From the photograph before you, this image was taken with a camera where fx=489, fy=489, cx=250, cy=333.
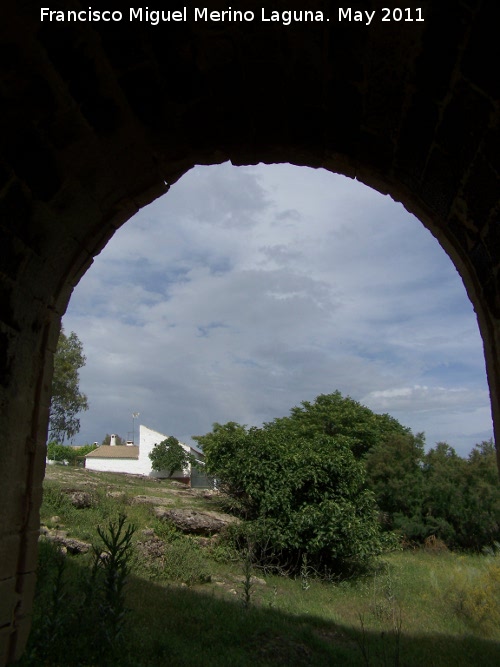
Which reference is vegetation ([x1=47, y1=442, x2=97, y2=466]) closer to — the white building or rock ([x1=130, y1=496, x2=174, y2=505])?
the white building

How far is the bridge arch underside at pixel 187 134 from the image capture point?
218cm

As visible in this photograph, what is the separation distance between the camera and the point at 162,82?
2.55 meters

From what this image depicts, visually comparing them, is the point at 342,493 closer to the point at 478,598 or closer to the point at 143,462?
the point at 478,598

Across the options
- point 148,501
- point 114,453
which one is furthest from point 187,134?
point 114,453

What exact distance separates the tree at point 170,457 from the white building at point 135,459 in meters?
1.18

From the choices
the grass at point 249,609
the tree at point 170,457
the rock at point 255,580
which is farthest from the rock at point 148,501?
the tree at point 170,457

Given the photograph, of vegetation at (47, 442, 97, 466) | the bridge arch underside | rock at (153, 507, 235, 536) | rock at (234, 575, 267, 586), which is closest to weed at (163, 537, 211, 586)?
rock at (234, 575, 267, 586)

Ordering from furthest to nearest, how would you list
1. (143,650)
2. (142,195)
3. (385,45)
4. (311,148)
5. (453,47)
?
(143,650) → (142,195) → (311,148) → (385,45) → (453,47)

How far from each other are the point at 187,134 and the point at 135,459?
40.5 metres

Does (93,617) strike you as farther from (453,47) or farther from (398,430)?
(398,430)

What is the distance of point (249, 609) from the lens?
28.7ft

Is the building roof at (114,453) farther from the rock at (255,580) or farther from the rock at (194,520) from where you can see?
the rock at (255,580)

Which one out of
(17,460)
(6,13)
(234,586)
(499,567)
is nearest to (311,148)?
(6,13)

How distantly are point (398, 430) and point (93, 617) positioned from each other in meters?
27.7
